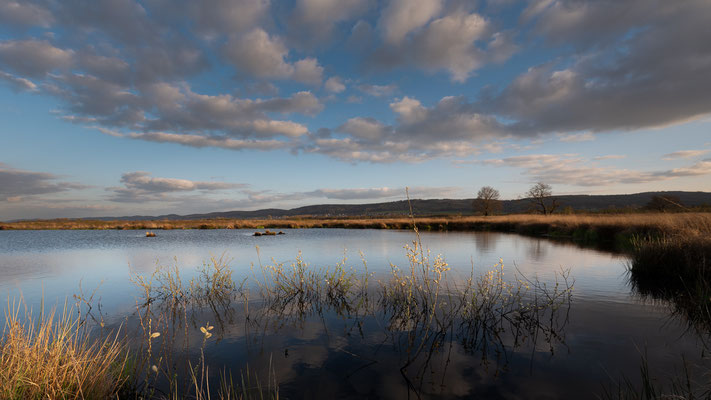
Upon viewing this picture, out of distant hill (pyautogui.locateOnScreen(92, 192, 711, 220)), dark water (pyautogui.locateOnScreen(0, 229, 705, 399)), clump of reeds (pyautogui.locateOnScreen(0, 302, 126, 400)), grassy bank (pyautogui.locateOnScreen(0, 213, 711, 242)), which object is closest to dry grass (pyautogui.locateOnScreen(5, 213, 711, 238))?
grassy bank (pyautogui.locateOnScreen(0, 213, 711, 242))

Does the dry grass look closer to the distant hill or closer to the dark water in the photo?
the dark water

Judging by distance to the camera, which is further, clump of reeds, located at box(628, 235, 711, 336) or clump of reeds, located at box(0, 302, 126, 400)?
clump of reeds, located at box(628, 235, 711, 336)

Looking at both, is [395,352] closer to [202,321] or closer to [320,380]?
[320,380]

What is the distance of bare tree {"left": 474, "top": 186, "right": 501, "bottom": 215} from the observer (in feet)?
247

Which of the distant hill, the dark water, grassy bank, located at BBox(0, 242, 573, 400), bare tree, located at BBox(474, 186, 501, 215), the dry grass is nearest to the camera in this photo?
grassy bank, located at BBox(0, 242, 573, 400)

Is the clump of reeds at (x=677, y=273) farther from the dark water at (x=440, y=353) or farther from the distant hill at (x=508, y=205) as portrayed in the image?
the distant hill at (x=508, y=205)

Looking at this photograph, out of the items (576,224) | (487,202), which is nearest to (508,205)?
(487,202)

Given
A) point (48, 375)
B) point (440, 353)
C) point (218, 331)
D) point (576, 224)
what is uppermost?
point (48, 375)

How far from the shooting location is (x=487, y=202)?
75.3m

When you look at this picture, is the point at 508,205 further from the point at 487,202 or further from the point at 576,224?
the point at 576,224

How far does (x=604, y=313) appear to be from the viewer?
341 inches

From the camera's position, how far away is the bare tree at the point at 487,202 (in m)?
75.2

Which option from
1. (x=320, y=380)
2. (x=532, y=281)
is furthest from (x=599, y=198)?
(x=320, y=380)

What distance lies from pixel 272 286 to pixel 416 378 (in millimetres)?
7623
